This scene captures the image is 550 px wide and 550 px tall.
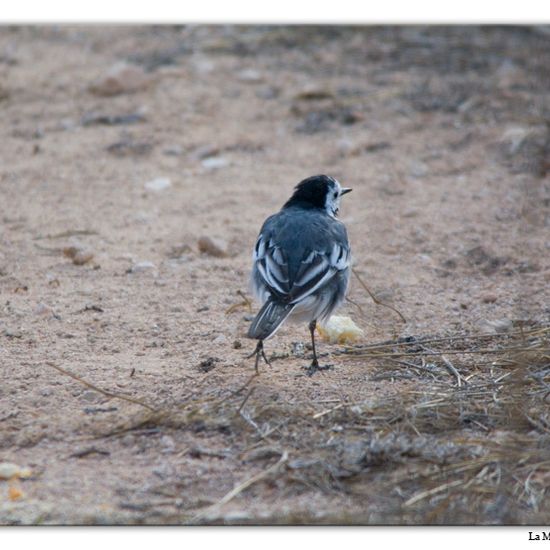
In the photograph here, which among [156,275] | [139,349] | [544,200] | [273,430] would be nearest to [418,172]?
[544,200]

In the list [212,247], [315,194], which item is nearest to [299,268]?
[315,194]

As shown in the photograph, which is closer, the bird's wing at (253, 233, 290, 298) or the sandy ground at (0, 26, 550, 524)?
the sandy ground at (0, 26, 550, 524)

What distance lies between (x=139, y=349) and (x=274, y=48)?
6769mm

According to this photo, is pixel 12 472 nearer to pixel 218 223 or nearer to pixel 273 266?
pixel 273 266

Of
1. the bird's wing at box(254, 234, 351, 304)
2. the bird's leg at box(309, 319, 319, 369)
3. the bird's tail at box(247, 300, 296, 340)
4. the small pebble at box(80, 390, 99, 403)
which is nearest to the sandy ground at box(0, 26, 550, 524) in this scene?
the small pebble at box(80, 390, 99, 403)

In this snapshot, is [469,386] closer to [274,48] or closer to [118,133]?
[118,133]

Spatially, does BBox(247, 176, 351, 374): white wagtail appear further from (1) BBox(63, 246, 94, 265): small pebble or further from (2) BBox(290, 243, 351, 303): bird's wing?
(1) BBox(63, 246, 94, 265): small pebble

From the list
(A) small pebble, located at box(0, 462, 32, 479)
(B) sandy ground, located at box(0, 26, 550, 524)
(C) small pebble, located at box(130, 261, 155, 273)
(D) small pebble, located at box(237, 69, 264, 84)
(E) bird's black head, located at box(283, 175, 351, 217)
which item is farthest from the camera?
(D) small pebble, located at box(237, 69, 264, 84)

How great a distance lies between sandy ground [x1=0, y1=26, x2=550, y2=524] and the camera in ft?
17.5

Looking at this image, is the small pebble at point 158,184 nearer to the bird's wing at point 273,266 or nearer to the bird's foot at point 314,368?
the bird's wing at point 273,266

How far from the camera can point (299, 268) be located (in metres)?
6.62

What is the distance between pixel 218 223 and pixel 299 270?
2374 mm

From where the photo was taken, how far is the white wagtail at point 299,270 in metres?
6.35

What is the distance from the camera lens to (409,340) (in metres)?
6.88
